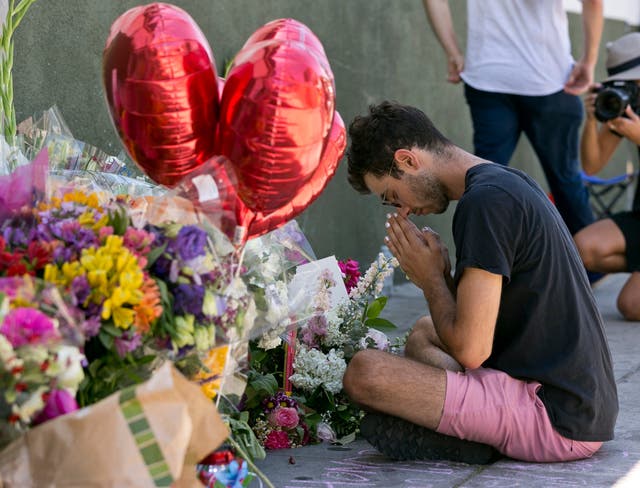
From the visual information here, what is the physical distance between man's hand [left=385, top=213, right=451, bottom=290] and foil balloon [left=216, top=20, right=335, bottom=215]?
77 centimetres

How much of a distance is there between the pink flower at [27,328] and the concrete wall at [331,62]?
2.29 metres

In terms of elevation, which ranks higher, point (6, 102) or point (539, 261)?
point (6, 102)

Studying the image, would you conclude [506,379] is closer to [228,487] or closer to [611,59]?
[228,487]

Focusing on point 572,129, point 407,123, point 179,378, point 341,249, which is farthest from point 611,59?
point 179,378

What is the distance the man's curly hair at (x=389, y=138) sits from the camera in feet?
10.8

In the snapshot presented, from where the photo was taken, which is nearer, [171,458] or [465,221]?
[171,458]

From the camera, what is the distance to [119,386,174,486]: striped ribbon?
2031 millimetres

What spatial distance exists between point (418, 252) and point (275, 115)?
99 centimetres

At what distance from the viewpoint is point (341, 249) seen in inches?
243

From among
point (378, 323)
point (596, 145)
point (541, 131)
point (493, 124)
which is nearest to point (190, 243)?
point (378, 323)

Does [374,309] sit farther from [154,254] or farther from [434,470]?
[154,254]

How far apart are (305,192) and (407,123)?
0.62m

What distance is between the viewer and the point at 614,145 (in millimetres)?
6027

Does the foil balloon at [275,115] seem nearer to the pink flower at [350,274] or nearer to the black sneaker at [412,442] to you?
the black sneaker at [412,442]
